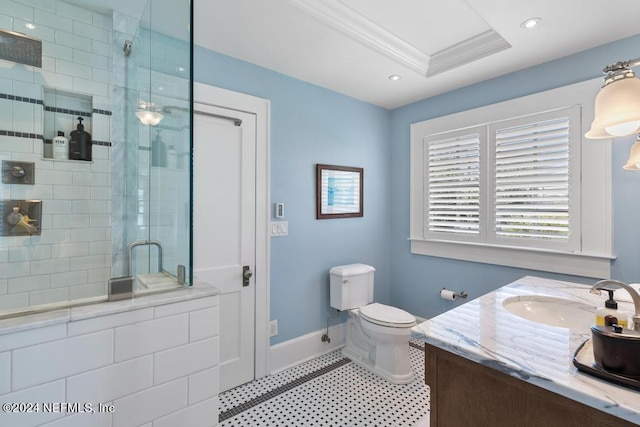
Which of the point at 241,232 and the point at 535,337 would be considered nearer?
the point at 535,337

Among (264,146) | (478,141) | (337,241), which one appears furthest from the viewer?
(337,241)

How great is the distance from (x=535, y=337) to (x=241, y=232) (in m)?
1.81

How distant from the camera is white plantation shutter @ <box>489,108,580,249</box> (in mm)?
2131

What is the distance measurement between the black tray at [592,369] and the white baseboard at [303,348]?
6.51 feet

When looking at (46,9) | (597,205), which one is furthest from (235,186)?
(597,205)

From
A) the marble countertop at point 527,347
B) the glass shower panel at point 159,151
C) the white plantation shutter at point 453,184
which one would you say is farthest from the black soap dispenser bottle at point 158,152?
the white plantation shutter at point 453,184

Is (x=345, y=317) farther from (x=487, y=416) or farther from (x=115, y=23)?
(x=115, y=23)

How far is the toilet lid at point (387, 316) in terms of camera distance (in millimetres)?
2201

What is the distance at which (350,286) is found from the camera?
8.59 ft

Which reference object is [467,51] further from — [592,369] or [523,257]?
[592,369]

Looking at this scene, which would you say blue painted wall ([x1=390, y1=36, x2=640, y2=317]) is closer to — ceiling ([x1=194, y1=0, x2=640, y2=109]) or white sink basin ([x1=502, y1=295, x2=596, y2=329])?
ceiling ([x1=194, y1=0, x2=640, y2=109])

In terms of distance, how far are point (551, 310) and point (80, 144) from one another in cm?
257

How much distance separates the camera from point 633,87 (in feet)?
3.20

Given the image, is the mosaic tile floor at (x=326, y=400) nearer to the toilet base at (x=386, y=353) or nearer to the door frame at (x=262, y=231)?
the toilet base at (x=386, y=353)
